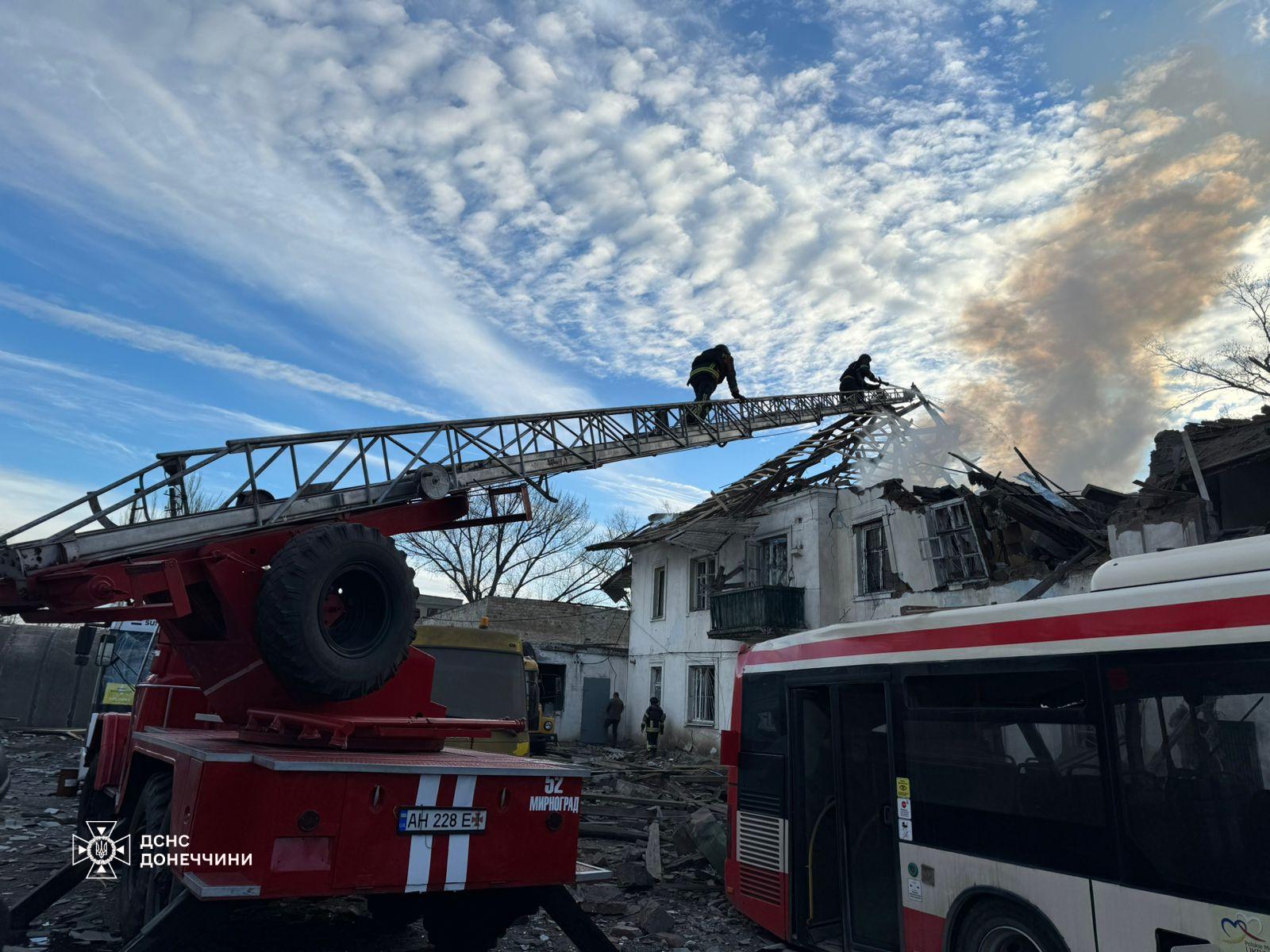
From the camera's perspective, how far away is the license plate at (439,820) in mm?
4395

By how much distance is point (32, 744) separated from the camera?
20766 mm

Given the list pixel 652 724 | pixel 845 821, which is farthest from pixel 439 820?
pixel 652 724

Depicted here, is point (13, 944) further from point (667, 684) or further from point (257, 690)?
point (667, 684)

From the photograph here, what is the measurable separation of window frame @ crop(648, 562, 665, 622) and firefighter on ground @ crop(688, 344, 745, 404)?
1199cm

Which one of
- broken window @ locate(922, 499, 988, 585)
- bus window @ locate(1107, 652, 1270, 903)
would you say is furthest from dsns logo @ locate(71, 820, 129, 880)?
broken window @ locate(922, 499, 988, 585)

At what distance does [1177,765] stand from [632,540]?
2175 centimetres

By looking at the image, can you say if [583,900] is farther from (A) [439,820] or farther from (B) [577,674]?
(B) [577,674]

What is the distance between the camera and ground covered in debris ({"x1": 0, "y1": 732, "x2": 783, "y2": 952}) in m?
6.23

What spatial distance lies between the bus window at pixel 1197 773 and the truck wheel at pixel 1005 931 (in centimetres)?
66

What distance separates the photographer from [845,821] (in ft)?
19.4

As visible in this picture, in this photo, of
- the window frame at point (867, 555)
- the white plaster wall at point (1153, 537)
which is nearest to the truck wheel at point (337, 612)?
the white plaster wall at point (1153, 537)

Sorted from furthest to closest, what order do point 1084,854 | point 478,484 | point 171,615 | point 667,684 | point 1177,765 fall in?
1. point 667,684
2. point 478,484
3. point 171,615
4. point 1084,854
5. point 1177,765

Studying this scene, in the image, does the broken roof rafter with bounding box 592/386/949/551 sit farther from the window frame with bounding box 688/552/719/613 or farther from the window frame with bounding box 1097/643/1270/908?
the window frame with bounding box 1097/643/1270/908

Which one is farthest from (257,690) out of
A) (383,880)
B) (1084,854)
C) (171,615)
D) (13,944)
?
(1084,854)
